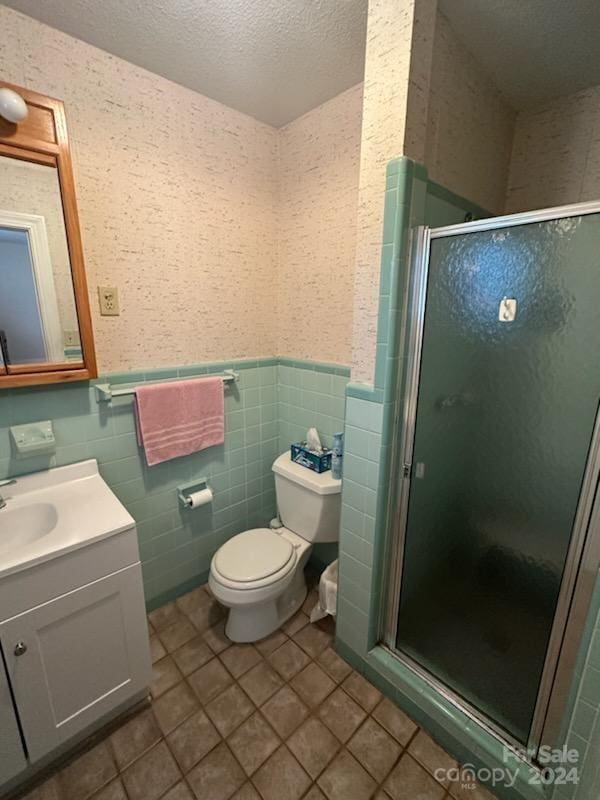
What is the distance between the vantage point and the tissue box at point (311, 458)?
167cm

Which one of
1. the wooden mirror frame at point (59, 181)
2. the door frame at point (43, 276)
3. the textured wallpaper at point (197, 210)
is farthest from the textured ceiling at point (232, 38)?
the door frame at point (43, 276)

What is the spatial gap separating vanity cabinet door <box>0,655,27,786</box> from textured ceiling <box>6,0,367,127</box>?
1.97 m

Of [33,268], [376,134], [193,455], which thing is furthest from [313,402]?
[33,268]

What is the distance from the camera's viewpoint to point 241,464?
196 cm

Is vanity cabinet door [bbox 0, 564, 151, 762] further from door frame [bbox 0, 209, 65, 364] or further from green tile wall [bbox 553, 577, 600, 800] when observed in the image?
green tile wall [bbox 553, 577, 600, 800]

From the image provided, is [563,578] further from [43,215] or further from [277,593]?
[43,215]

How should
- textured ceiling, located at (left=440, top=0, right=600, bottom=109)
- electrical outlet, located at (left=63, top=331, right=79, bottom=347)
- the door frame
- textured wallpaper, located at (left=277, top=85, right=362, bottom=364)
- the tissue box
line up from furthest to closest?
the tissue box
textured wallpaper, located at (left=277, top=85, right=362, bottom=364)
electrical outlet, located at (left=63, top=331, right=79, bottom=347)
the door frame
textured ceiling, located at (left=440, top=0, right=600, bottom=109)

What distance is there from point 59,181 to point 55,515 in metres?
1.14

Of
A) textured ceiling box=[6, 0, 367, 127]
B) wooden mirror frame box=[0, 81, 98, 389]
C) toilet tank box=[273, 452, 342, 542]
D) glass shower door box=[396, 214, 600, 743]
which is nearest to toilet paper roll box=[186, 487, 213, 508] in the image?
toilet tank box=[273, 452, 342, 542]

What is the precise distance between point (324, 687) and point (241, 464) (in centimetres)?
106

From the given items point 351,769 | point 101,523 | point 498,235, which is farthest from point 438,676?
point 498,235

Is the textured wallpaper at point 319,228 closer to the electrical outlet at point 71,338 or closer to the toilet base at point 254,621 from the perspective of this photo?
the electrical outlet at point 71,338

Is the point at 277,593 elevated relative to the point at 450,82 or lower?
lower

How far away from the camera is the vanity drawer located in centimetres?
94
